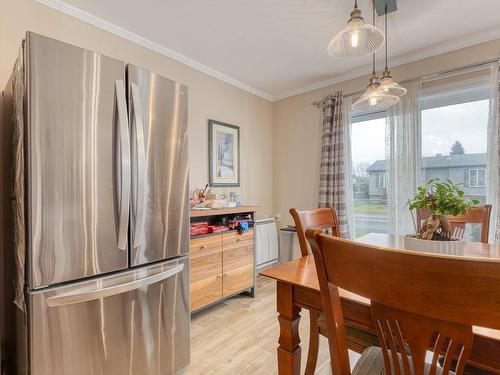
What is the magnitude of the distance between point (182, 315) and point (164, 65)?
220 cm

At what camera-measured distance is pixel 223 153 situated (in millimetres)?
3178

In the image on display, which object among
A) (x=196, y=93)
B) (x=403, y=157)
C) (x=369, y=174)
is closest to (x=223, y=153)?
(x=196, y=93)

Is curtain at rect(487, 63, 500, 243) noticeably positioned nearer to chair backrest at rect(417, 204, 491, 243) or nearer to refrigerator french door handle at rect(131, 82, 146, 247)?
chair backrest at rect(417, 204, 491, 243)

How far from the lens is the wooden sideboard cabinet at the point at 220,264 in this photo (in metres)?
2.27

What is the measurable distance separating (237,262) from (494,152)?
242cm

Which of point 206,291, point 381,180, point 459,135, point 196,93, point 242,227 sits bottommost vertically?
point 206,291

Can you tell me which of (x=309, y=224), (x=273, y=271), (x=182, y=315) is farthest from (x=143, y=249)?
(x=309, y=224)

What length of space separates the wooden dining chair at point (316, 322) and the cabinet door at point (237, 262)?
1.08 metres

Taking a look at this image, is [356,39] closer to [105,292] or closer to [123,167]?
[123,167]

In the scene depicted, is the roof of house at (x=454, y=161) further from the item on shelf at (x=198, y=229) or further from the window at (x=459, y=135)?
the item on shelf at (x=198, y=229)

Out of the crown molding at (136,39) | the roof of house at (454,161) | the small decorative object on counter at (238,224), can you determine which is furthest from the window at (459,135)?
the crown molding at (136,39)

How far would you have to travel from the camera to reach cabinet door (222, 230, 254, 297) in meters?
2.54

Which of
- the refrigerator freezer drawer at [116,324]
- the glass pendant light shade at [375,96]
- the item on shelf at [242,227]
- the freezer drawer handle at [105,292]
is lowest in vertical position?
the refrigerator freezer drawer at [116,324]

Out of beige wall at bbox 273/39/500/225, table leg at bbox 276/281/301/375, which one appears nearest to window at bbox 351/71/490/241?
beige wall at bbox 273/39/500/225
